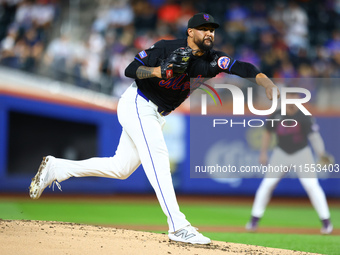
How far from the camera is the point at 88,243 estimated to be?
4.56m

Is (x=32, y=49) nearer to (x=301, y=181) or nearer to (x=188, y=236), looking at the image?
(x=301, y=181)

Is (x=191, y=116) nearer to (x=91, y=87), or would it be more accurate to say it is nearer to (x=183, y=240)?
(x=91, y=87)

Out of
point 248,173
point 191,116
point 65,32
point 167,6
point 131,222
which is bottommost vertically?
point 131,222

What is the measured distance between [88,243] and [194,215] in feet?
16.6

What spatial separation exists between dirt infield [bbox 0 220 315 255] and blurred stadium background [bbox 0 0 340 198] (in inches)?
241

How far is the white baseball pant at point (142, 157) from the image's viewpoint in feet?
15.9

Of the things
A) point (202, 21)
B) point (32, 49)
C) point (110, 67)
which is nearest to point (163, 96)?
point (202, 21)

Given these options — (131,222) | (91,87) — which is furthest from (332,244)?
(91,87)

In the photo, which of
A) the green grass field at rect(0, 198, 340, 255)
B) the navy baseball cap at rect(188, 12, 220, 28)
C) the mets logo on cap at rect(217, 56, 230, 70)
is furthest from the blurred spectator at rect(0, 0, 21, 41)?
the mets logo on cap at rect(217, 56, 230, 70)

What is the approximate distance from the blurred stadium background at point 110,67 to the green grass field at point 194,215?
3.21ft

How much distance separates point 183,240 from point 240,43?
8894 mm

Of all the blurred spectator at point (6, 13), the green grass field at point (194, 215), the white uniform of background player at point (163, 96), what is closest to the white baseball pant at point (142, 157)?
the white uniform of background player at point (163, 96)

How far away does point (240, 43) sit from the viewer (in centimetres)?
1303

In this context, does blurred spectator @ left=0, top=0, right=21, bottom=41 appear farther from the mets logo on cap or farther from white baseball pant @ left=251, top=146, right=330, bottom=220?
the mets logo on cap
